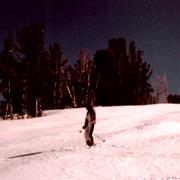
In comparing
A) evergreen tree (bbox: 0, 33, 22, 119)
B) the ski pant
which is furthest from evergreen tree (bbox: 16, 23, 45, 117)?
the ski pant

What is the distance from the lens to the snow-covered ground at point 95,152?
11272 millimetres

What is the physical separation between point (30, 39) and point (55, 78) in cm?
1006

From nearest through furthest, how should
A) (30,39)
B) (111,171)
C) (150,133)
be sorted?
(111,171)
(150,133)
(30,39)

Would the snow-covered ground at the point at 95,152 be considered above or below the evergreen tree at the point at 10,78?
below

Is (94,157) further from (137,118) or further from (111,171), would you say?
(137,118)

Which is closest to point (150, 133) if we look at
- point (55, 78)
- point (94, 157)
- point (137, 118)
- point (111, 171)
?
point (137, 118)

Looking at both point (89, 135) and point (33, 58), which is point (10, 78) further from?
point (89, 135)

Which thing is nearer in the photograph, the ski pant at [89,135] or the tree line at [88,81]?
the ski pant at [89,135]

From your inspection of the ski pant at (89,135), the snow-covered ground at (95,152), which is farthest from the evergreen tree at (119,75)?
the ski pant at (89,135)

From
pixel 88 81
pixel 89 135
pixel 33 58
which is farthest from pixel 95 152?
pixel 88 81

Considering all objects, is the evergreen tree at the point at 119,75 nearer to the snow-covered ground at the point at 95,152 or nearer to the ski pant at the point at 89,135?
the snow-covered ground at the point at 95,152

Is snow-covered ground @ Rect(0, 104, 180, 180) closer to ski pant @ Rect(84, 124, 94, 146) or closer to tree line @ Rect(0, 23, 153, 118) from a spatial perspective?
ski pant @ Rect(84, 124, 94, 146)

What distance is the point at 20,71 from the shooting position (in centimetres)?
4012

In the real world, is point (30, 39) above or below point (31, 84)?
above
